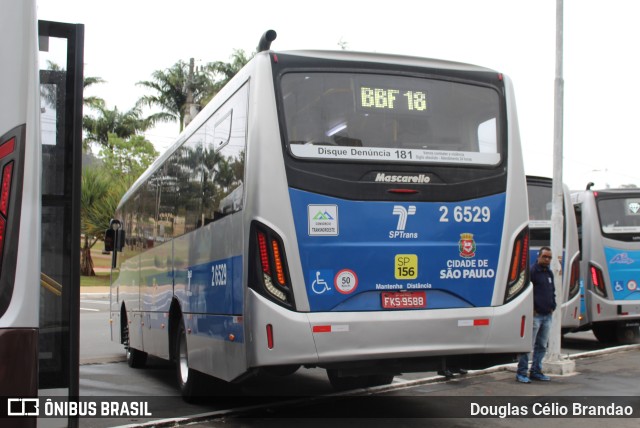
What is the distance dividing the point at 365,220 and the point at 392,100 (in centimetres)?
123

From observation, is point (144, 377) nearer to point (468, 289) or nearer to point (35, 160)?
point (468, 289)

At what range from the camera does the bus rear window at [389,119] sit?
6949 millimetres

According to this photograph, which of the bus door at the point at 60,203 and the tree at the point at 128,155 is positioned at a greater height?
the tree at the point at 128,155

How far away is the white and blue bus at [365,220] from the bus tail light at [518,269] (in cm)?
2

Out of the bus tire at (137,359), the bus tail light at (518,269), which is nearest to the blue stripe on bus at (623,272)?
the bus tail light at (518,269)

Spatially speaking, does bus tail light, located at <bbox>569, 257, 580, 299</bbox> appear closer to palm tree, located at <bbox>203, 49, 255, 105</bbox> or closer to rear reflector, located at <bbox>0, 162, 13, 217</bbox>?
rear reflector, located at <bbox>0, 162, 13, 217</bbox>

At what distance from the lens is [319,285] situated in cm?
665

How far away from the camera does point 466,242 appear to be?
23.6ft

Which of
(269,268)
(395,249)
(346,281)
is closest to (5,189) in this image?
(269,268)

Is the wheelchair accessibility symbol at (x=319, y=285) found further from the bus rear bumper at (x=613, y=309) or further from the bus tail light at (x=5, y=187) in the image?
the bus rear bumper at (x=613, y=309)

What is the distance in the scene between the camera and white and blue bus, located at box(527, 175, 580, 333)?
48.4 feet

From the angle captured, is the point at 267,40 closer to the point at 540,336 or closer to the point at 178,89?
the point at 540,336

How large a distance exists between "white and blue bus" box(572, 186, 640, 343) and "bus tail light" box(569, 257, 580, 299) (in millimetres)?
717

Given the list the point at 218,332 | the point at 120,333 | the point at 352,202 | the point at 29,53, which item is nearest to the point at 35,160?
the point at 29,53
